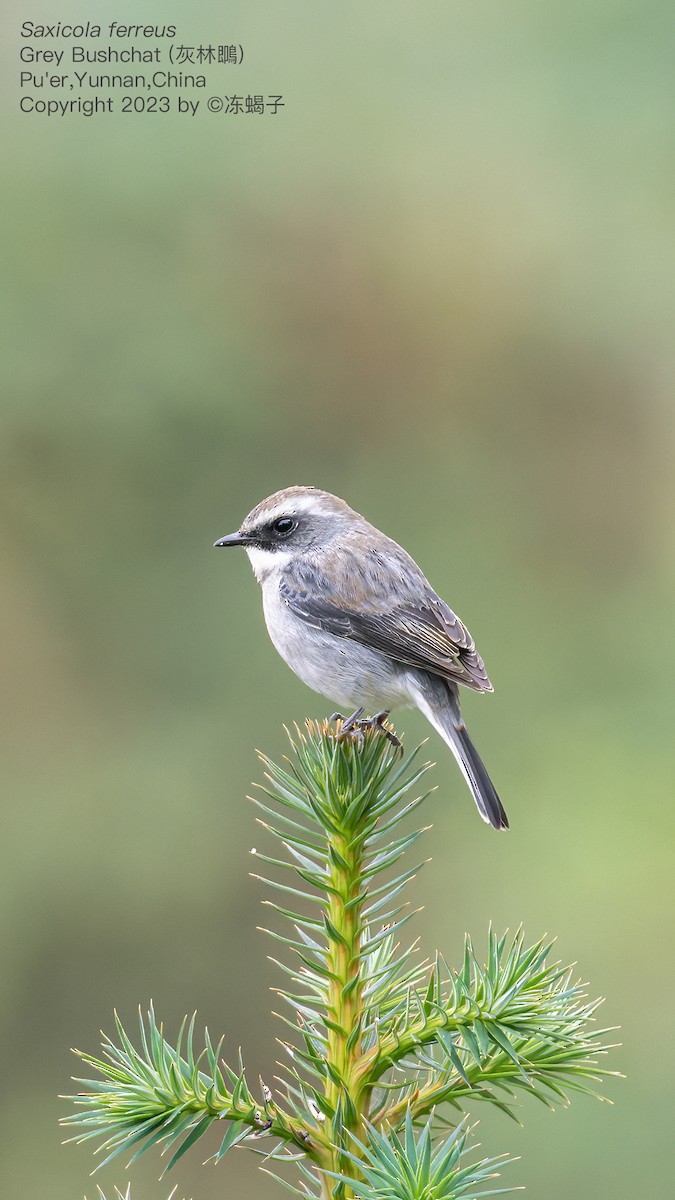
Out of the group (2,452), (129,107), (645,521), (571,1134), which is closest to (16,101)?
(129,107)

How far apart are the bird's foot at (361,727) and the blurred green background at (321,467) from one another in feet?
6.81

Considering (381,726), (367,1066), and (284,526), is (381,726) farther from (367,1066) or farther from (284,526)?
(284,526)

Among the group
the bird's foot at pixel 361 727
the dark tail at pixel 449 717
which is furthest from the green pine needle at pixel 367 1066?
the dark tail at pixel 449 717

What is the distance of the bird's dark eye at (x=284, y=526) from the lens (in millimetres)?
4566

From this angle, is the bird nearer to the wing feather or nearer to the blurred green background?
the wing feather

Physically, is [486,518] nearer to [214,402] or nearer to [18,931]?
[214,402]

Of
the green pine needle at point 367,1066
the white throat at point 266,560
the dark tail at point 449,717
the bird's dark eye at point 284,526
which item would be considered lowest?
the green pine needle at point 367,1066

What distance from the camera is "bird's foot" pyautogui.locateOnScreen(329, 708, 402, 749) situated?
239 cm

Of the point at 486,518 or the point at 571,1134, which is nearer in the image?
the point at 571,1134

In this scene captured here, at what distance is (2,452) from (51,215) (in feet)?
4.83

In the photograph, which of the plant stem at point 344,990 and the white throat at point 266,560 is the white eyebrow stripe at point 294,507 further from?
the plant stem at point 344,990

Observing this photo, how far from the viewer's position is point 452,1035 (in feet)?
6.07

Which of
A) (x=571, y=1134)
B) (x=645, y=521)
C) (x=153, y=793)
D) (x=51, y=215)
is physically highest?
(x=51, y=215)

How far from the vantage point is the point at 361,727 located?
3.14 meters
